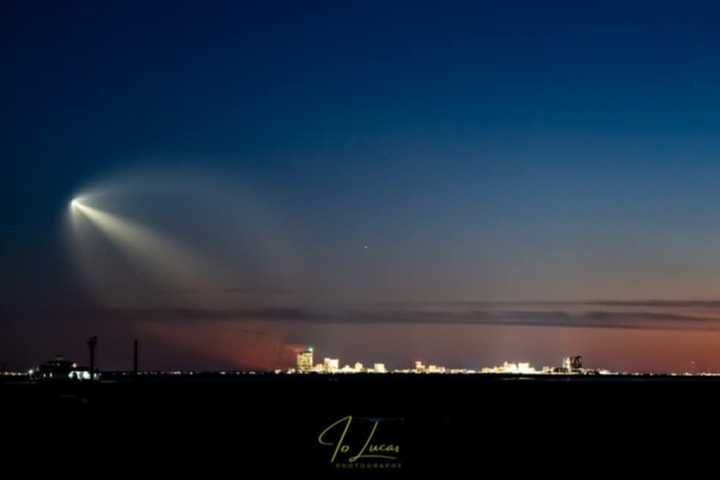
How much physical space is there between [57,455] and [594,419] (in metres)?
72.5

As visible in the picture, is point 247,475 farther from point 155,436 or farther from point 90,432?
point 90,432

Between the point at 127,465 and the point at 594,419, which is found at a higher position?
the point at 594,419

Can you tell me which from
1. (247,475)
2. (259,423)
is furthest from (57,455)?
(259,423)

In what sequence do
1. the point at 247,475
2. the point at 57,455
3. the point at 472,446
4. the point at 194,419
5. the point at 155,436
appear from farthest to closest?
the point at 194,419, the point at 155,436, the point at 472,446, the point at 57,455, the point at 247,475

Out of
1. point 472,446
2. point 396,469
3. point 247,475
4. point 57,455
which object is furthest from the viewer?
point 472,446

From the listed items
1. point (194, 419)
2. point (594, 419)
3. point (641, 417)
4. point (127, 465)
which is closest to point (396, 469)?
point (127, 465)

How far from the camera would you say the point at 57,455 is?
192 ft

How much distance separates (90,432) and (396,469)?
135ft

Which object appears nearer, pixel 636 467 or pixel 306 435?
pixel 636 467

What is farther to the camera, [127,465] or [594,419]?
[594,419]

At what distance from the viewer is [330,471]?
46.6m

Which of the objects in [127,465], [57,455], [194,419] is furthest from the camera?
[194,419]

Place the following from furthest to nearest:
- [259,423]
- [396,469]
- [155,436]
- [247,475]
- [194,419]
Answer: [194,419] < [259,423] < [155,436] < [247,475] < [396,469]

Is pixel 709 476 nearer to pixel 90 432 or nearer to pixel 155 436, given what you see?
pixel 155 436
